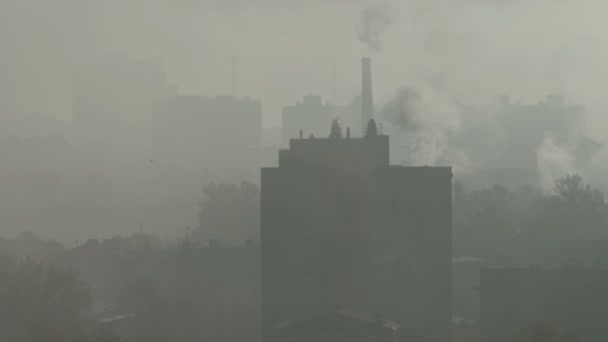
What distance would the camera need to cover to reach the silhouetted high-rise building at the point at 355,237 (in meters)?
22.5

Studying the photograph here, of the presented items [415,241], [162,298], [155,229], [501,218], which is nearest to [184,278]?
Answer: [162,298]

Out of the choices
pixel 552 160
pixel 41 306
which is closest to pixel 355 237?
pixel 41 306

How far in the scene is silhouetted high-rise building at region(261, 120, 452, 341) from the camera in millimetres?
22469

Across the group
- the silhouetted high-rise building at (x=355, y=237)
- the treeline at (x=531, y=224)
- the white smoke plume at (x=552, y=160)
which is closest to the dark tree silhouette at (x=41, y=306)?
the silhouetted high-rise building at (x=355, y=237)

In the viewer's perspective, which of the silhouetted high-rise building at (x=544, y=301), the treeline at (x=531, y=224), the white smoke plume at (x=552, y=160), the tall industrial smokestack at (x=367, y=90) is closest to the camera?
the silhouetted high-rise building at (x=544, y=301)

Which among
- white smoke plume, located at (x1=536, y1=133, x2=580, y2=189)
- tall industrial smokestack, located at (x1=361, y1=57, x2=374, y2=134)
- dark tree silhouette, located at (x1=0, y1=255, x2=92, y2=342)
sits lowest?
dark tree silhouette, located at (x1=0, y1=255, x2=92, y2=342)

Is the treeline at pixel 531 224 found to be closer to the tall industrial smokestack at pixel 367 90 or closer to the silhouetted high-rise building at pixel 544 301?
the tall industrial smokestack at pixel 367 90

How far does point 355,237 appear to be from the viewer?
22.7 m

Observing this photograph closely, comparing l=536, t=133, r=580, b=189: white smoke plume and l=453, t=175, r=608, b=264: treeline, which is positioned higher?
l=536, t=133, r=580, b=189: white smoke plume

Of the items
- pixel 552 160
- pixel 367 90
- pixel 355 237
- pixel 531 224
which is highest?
pixel 367 90

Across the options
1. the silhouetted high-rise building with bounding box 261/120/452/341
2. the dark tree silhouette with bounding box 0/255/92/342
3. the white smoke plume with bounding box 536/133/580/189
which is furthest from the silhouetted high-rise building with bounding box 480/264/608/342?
the white smoke plume with bounding box 536/133/580/189

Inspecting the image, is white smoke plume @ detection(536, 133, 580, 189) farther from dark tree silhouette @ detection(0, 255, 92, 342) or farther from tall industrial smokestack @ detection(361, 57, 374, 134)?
dark tree silhouette @ detection(0, 255, 92, 342)

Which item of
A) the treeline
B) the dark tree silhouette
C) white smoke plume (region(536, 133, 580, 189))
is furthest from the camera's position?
white smoke plume (region(536, 133, 580, 189))

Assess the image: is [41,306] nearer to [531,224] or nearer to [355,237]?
[355,237]
